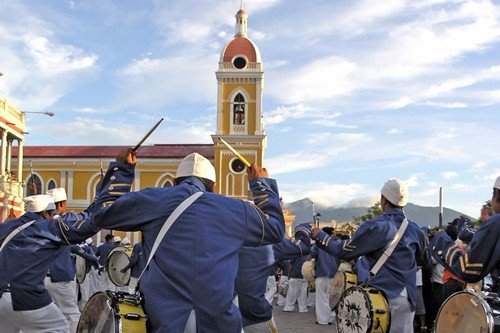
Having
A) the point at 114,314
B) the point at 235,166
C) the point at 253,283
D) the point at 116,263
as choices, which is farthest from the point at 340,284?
the point at 235,166

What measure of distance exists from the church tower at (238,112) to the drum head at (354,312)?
44.1 meters

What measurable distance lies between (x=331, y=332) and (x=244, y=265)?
7.34m

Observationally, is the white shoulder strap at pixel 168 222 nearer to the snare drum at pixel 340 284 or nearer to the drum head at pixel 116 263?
the snare drum at pixel 340 284

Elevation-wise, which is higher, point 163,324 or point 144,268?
point 144,268

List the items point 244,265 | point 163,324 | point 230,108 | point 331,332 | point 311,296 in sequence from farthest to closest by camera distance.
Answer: point 230,108, point 311,296, point 331,332, point 244,265, point 163,324

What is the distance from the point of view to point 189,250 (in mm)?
4410

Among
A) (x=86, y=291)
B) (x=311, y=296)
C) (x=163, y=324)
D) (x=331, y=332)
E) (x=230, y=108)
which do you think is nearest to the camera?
(x=163, y=324)

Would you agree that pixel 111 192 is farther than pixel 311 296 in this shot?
No

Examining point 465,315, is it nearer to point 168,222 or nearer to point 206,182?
point 206,182

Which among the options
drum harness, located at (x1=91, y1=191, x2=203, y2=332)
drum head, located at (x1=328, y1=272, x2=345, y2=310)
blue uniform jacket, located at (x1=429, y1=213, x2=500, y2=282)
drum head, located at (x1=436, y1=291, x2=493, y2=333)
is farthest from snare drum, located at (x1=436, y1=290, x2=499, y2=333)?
drum head, located at (x1=328, y1=272, x2=345, y2=310)

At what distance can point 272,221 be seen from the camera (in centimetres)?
495

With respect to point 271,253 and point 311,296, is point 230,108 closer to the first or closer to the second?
point 311,296

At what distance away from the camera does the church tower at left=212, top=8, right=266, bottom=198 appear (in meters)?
52.1

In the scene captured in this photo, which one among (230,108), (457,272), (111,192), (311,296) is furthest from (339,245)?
(230,108)
